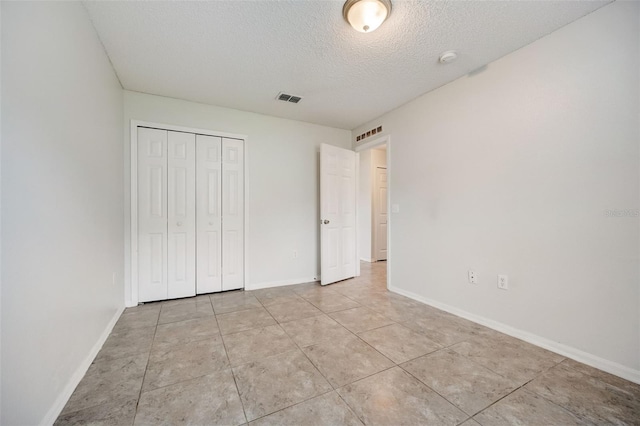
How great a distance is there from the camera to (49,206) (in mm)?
1285

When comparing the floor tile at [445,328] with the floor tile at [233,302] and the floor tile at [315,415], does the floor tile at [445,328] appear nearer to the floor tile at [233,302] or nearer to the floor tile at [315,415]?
the floor tile at [315,415]

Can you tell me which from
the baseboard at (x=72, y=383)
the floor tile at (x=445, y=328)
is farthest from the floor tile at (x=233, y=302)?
the floor tile at (x=445, y=328)

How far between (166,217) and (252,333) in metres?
1.83

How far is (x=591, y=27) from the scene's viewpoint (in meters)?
1.78

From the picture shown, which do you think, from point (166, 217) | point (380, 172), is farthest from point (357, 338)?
point (380, 172)

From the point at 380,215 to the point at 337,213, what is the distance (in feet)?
6.90

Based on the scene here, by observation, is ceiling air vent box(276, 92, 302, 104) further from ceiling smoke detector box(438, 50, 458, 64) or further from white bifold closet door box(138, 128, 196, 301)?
ceiling smoke detector box(438, 50, 458, 64)

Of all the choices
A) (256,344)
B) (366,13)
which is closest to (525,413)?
(256,344)

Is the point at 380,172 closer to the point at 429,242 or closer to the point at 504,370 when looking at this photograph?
the point at 429,242

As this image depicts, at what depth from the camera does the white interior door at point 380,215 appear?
5598 mm

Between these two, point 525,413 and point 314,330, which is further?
point 314,330

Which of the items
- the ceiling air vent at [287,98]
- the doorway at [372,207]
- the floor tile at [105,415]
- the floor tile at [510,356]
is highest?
the ceiling air vent at [287,98]

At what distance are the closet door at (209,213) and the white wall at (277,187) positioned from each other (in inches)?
12.0

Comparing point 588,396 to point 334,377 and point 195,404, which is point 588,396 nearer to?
point 334,377
